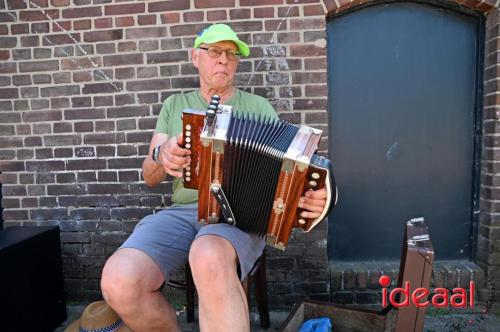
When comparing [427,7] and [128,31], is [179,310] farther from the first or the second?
[427,7]

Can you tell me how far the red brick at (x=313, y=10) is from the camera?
93.7 inches

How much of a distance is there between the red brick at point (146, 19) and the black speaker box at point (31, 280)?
1.42m

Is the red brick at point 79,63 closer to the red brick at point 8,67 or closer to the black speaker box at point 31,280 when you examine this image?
the red brick at point 8,67

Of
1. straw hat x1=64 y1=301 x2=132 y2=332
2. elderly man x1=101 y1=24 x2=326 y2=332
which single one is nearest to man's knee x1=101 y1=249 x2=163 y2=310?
elderly man x1=101 y1=24 x2=326 y2=332

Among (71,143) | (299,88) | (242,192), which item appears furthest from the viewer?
(71,143)

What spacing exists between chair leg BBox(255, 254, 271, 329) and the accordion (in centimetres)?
Answer: 54

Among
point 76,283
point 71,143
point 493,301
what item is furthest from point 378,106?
point 76,283

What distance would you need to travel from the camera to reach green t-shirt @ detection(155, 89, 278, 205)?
2160 mm

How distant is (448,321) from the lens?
8.00ft

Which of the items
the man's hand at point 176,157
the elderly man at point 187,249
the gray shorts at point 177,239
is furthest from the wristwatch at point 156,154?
the gray shorts at point 177,239

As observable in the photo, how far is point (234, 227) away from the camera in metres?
1.79

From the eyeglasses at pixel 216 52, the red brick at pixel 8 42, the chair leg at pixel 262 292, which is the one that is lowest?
the chair leg at pixel 262 292

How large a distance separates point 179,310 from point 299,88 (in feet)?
5.54

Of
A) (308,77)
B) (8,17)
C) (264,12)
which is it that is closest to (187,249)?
(308,77)
